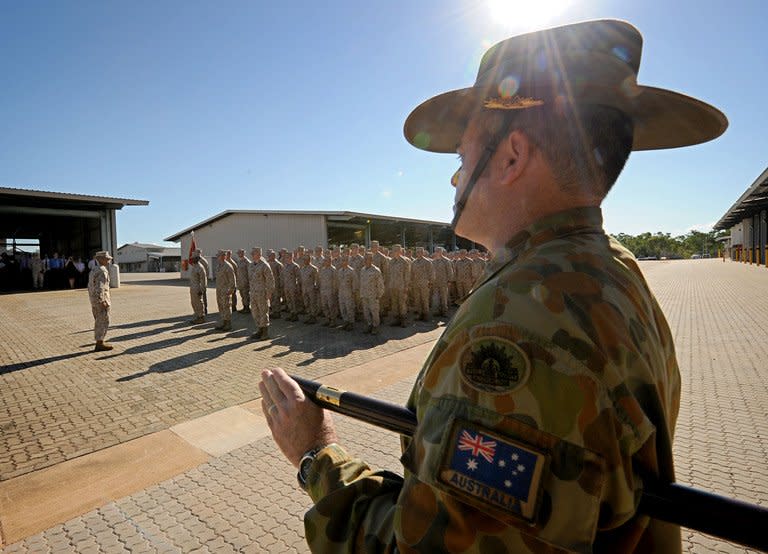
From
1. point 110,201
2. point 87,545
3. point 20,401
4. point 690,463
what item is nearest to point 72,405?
point 20,401

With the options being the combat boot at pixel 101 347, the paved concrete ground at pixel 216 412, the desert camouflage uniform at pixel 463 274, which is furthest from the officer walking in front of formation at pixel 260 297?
the desert camouflage uniform at pixel 463 274

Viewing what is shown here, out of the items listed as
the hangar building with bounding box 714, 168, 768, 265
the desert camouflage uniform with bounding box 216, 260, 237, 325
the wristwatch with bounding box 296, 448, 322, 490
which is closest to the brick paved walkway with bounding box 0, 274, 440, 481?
the desert camouflage uniform with bounding box 216, 260, 237, 325

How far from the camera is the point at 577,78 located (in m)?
1.08

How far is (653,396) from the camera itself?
2.74 feet

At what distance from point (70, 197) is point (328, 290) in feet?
64.5

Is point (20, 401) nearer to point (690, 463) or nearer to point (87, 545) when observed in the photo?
point (87, 545)

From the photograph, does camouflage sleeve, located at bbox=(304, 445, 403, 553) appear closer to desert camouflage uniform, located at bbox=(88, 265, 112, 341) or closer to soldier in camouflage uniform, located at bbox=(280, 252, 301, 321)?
desert camouflage uniform, located at bbox=(88, 265, 112, 341)

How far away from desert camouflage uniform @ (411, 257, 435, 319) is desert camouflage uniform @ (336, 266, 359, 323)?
2.08 metres

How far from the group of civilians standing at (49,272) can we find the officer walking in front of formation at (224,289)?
18005mm

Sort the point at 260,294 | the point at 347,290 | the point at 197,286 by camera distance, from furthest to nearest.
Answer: the point at 197,286, the point at 347,290, the point at 260,294

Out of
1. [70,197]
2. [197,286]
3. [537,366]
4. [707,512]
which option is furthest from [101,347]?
[70,197]

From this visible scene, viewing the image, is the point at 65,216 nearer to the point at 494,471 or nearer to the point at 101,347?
the point at 101,347

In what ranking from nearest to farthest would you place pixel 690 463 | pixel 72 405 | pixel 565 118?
1. pixel 565 118
2. pixel 690 463
3. pixel 72 405

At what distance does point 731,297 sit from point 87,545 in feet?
67.2
